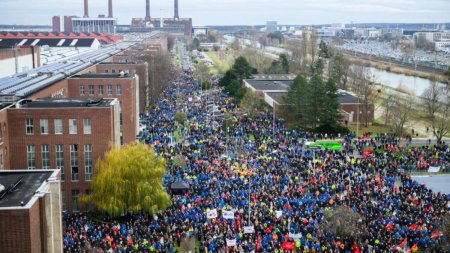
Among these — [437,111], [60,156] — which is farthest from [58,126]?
[437,111]

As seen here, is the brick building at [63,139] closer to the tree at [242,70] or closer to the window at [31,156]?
the window at [31,156]

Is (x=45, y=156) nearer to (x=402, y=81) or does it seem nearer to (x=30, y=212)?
(x=30, y=212)

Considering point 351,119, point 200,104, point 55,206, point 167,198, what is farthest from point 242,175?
point 200,104

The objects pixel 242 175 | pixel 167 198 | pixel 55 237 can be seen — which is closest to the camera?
pixel 55 237

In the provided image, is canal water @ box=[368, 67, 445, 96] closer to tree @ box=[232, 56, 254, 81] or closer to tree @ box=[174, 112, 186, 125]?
tree @ box=[232, 56, 254, 81]

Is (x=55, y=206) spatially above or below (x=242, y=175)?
above

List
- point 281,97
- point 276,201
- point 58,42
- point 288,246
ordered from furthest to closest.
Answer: point 58,42 < point 281,97 < point 276,201 < point 288,246

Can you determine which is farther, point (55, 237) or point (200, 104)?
point (200, 104)

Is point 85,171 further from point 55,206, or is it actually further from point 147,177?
→ point 55,206
